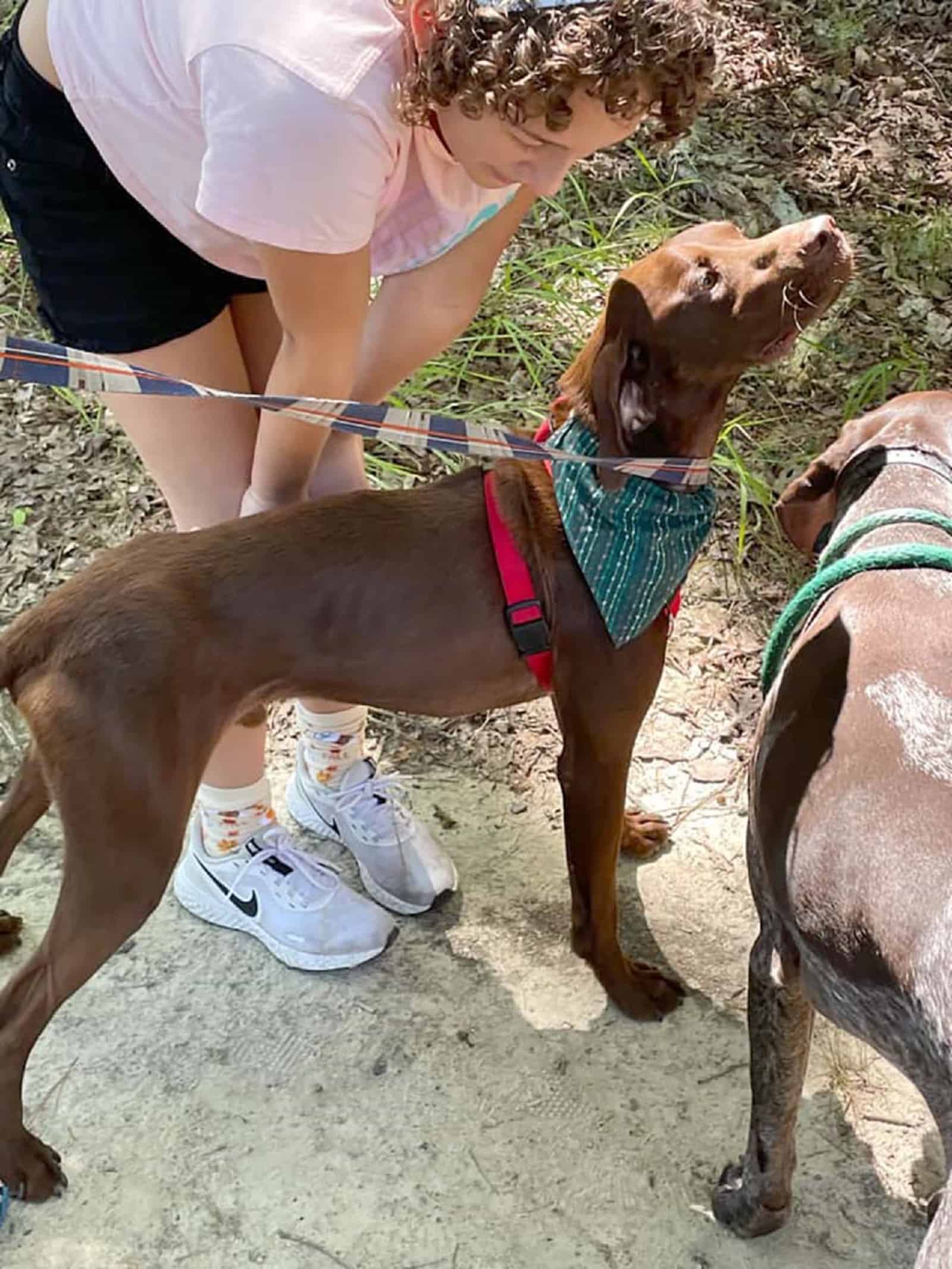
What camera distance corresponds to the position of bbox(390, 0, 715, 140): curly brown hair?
7.52 ft

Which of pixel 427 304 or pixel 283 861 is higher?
pixel 427 304

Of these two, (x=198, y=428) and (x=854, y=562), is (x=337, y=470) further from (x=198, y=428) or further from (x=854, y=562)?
(x=854, y=562)

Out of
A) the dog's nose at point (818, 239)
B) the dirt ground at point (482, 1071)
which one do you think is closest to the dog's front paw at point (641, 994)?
the dirt ground at point (482, 1071)

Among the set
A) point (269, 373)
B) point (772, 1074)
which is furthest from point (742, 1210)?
point (269, 373)

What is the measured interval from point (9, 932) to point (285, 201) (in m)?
2.02

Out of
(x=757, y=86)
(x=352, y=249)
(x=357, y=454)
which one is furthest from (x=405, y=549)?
(x=757, y=86)

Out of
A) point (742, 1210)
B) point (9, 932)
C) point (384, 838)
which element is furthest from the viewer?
point (384, 838)

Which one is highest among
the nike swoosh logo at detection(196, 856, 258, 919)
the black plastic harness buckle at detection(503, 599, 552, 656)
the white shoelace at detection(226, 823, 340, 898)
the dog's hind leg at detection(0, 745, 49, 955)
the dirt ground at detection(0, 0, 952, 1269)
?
the black plastic harness buckle at detection(503, 599, 552, 656)

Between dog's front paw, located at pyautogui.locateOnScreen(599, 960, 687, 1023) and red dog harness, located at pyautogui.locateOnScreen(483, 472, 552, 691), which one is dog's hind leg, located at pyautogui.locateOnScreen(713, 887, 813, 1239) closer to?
dog's front paw, located at pyautogui.locateOnScreen(599, 960, 687, 1023)

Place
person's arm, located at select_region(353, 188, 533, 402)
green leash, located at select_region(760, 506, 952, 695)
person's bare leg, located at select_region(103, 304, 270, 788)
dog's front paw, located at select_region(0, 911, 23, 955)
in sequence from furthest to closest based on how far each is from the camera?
dog's front paw, located at select_region(0, 911, 23, 955)
person's arm, located at select_region(353, 188, 533, 402)
person's bare leg, located at select_region(103, 304, 270, 788)
green leash, located at select_region(760, 506, 952, 695)

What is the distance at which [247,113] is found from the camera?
2293 mm

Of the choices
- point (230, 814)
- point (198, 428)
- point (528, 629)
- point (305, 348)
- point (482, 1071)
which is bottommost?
point (482, 1071)

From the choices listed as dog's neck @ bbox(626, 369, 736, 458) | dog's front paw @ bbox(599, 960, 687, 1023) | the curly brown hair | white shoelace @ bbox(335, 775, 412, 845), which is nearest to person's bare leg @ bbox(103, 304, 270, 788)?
white shoelace @ bbox(335, 775, 412, 845)

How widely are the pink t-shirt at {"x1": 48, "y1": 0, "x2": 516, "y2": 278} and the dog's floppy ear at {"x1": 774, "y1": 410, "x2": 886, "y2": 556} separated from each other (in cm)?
110
